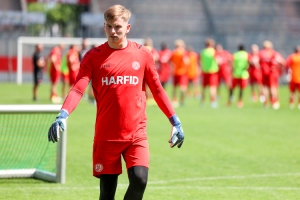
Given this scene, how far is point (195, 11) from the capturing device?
49812mm

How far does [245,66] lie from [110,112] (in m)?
20.2

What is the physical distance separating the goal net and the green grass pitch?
20 centimetres

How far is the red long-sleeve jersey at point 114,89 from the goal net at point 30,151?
3289 millimetres

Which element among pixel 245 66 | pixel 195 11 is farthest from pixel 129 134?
pixel 195 11

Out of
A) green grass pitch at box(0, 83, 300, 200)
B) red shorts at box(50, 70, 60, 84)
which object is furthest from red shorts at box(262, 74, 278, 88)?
red shorts at box(50, 70, 60, 84)

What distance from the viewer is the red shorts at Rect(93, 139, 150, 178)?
622cm

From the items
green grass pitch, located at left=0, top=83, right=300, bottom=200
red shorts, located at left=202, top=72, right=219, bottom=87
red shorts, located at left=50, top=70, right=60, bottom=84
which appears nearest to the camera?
green grass pitch, located at left=0, top=83, right=300, bottom=200

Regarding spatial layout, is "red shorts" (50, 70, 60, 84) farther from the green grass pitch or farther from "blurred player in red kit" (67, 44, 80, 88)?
the green grass pitch

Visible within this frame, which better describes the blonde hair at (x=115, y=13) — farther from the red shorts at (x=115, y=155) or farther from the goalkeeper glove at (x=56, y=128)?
the red shorts at (x=115, y=155)

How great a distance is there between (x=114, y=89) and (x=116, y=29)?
0.52 m

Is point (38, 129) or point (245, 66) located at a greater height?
point (245, 66)

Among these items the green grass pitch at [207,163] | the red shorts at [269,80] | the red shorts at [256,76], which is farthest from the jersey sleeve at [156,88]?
the red shorts at [256,76]

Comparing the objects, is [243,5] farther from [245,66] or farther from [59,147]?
[59,147]

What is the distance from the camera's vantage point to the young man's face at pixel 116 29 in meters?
6.11
